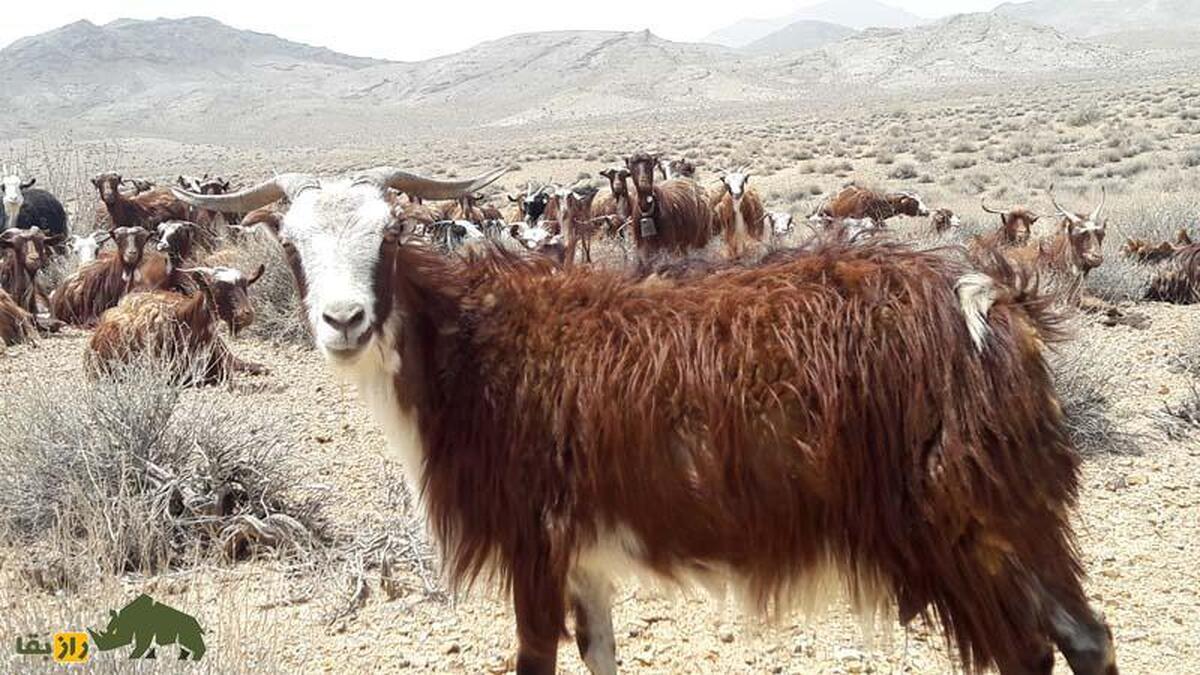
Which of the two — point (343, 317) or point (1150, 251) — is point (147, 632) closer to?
point (343, 317)

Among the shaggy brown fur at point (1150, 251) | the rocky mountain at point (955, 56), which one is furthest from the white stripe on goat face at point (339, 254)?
the rocky mountain at point (955, 56)

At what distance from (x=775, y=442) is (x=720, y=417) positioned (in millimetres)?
198

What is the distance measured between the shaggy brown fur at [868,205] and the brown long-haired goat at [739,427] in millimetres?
13684

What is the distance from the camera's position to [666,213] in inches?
573

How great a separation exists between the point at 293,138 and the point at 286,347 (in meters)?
95.1

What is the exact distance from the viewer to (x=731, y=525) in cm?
318

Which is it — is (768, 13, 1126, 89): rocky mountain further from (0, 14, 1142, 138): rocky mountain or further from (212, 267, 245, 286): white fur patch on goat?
(212, 267, 245, 286): white fur patch on goat

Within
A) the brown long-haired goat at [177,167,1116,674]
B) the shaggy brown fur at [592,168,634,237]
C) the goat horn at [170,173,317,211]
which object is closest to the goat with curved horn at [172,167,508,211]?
the goat horn at [170,173,317,211]

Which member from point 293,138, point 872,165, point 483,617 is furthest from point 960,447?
point 293,138

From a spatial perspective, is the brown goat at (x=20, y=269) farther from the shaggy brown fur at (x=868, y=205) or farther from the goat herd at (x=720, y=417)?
the shaggy brown fur at (x=868, y=205)

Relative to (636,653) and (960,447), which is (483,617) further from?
(960,447)

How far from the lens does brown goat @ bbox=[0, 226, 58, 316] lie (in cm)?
1280

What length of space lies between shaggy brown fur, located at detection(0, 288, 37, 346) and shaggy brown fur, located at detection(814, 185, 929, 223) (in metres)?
12.1

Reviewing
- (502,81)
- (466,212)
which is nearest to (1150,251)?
(466,212)
